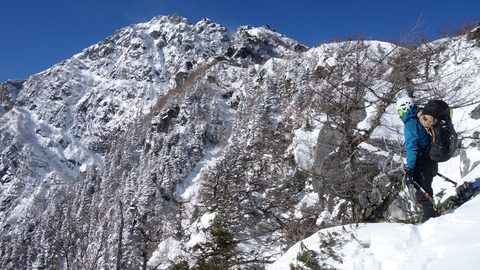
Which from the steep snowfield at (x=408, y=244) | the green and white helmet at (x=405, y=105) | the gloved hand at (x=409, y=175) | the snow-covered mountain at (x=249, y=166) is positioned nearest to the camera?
the steep snowfield at (x=408, y=244)

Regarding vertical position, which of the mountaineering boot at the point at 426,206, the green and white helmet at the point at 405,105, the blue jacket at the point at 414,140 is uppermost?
the green and white helmet at the point at 405,105

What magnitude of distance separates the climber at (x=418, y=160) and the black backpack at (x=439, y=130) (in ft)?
0.39

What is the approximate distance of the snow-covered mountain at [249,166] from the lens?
9445 millimetres

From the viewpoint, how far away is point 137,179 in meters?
107

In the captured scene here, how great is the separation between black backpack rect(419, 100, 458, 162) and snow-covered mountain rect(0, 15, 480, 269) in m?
1.33

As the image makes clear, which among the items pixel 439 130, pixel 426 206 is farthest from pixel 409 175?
pixel 439 130

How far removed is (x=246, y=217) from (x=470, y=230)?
11.6m

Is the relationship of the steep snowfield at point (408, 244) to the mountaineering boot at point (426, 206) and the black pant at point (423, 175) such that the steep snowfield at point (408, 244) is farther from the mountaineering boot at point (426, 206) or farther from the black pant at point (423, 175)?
the black pant at point (423, 175)

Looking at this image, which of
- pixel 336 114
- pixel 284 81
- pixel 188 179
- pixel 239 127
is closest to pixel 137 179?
pixel 188 179

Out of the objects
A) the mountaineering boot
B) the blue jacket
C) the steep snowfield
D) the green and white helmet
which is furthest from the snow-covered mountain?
the steep snowfield

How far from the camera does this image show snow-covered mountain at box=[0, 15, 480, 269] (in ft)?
31.0

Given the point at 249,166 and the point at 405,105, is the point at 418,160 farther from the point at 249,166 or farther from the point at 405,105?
the point at 249,166

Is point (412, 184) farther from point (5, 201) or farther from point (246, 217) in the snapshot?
point (5, 201)

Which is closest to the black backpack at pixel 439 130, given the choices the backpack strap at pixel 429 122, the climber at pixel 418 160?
the backpack strap at pixel 429 122
